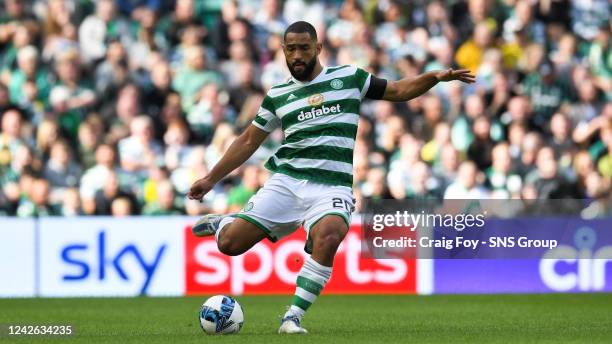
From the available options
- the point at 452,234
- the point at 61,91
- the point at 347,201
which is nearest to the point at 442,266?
the point at 452,234

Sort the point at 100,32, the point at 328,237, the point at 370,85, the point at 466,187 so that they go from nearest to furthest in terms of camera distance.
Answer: the point at 328,237 → the point at 370,85 → the point at 466,187 → the point at 100,32

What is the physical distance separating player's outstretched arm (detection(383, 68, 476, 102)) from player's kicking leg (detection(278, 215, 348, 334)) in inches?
41.4

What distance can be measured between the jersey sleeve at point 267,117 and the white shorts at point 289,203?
37 cm

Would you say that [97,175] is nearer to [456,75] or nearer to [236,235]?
[236,235]

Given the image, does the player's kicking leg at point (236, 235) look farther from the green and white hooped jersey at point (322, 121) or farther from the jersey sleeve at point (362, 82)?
the jersey sleeve at point (362, 82)

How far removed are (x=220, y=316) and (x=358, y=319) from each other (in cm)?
259

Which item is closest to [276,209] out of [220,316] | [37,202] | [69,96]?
[220,316]

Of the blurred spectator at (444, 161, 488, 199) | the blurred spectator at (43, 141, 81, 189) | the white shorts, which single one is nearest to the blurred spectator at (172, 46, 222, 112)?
the blurred spectator at (43, 141, 81, 189)

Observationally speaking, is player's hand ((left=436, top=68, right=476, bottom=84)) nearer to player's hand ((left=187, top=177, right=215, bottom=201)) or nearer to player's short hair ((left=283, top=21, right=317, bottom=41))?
player's short hair ((left=283, top=21, right=317, bottom=41))

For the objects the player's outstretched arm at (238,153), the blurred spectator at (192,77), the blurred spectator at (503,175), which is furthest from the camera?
the blurred spectator at (192,77)

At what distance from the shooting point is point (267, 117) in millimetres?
10781

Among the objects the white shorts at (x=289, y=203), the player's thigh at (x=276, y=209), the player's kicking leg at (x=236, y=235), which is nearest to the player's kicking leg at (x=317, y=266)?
the white shorts at (x=289, y=203)

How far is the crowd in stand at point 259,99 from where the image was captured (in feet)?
59.0

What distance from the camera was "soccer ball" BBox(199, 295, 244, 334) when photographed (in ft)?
34.3
